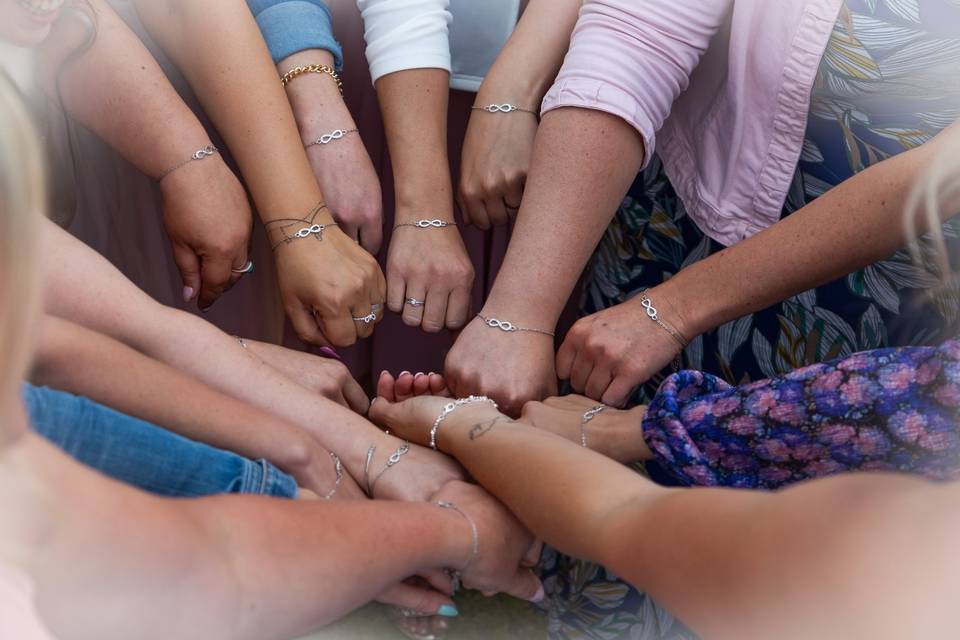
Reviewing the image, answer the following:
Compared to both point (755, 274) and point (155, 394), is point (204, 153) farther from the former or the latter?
point (755, 274)

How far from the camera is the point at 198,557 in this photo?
0.58 meters

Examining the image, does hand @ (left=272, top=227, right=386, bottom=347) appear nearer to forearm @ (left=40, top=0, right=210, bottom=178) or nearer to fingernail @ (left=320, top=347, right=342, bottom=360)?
fingernail @ (left=320, top=347, right=342, bottom=360)

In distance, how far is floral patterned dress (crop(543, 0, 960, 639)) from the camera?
919 millimetres

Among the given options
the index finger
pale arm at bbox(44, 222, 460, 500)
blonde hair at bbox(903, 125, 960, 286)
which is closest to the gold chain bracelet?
the index finger

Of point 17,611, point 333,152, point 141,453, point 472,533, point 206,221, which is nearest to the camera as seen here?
point 17,611

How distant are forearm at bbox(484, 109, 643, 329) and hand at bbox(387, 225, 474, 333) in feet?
0.25

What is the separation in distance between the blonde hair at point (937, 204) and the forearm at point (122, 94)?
75cm

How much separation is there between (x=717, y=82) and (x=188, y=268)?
25.9 inches

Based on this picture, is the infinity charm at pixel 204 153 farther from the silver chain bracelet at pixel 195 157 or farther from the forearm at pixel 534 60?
the forearm at pixel 534 60

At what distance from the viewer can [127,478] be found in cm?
72

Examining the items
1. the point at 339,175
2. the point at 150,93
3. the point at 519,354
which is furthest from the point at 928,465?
the point at 150,93

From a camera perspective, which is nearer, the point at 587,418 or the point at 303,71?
the point at 587,418

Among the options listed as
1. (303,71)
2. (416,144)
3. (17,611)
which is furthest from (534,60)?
(17,611)

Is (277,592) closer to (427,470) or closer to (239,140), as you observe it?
(427,470)
